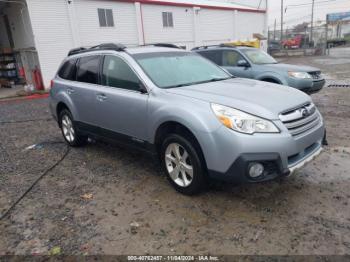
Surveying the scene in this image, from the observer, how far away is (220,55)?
29.9 feet

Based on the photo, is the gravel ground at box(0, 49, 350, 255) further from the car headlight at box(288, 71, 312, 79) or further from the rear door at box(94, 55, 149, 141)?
the car headlight at box(288, 71, 312, 79)

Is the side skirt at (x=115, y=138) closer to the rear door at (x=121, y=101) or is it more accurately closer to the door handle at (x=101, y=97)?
the rear door at (x=121, y=101)

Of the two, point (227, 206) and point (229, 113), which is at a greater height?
point (229, 113)

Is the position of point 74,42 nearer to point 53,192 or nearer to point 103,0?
point 103,0

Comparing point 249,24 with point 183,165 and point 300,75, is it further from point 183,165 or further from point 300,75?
point 183,165

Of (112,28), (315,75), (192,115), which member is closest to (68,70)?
(192,115)

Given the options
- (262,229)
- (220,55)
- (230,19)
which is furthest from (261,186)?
(230,19)

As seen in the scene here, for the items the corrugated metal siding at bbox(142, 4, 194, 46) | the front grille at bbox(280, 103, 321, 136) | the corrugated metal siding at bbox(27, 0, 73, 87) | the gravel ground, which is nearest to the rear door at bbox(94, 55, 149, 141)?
the gravel ground

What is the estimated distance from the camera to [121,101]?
425cm

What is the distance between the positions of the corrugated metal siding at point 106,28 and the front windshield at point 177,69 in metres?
13.7

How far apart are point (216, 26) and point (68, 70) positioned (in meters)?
22.8

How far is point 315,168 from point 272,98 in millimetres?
1447

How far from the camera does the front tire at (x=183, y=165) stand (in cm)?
344

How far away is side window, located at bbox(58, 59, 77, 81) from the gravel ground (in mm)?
1521
